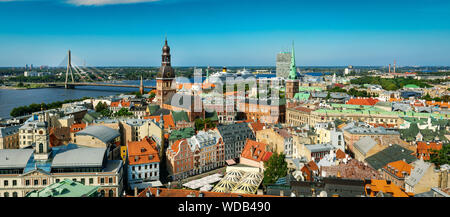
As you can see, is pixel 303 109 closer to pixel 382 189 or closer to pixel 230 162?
pixel 230 162

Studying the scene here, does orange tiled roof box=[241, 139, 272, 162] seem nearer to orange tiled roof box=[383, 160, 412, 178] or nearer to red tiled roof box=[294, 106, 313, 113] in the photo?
orange tiled roof box=[383, 160, 412, 178]

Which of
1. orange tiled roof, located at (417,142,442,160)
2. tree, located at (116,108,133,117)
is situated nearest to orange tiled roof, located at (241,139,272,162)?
orange tiled roof, located at (417,142,442,160)

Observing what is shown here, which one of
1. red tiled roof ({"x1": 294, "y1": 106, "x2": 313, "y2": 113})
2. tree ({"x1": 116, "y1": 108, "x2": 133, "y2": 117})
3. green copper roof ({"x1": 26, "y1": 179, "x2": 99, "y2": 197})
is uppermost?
red tiled roof ({"x1": 294, "y1": 106, "x2": 313, "y2": 113})

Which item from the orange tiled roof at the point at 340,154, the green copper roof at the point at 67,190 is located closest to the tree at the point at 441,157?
the orange tiled roof at the point at 340,154

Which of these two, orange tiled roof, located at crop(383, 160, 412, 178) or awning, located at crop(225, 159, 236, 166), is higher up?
orange tiled roof, located at crop(383, 160, 412, 178)
